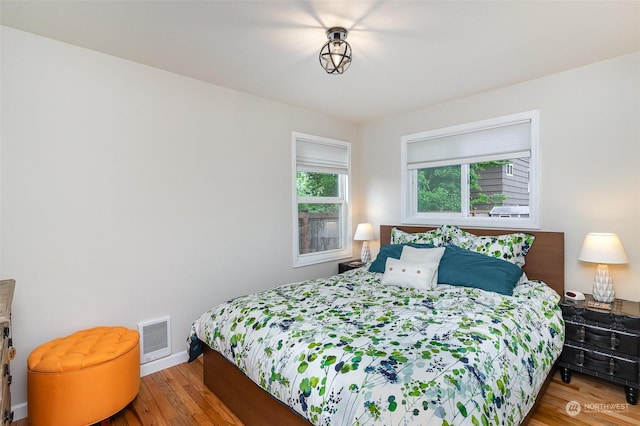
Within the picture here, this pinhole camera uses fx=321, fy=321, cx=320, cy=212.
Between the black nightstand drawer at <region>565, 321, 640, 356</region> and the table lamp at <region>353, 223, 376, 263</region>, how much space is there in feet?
6.78

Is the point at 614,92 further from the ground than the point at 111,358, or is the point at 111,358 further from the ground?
the point at 614,92

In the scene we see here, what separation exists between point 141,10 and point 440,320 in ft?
8.16

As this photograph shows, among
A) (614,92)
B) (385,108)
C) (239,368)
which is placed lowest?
(239,368)

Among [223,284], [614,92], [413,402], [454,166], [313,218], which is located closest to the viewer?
[413,402]

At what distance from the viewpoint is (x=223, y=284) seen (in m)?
3.03

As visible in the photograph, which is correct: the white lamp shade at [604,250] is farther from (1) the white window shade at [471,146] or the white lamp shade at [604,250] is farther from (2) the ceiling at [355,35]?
(2) the ceiling at [355,35]

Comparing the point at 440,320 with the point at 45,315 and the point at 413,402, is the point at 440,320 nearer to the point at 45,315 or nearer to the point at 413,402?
the point at 413,402

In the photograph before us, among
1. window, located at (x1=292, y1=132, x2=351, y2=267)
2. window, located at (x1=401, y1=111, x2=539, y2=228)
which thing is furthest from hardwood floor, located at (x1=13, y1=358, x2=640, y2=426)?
window, located at (x1=292, y1=132, x2=351, y2=267)

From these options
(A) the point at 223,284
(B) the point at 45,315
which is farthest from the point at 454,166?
(B) the point at 45,315

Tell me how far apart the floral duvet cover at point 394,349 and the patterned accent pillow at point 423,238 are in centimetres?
70

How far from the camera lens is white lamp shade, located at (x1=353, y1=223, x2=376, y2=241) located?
3.97m

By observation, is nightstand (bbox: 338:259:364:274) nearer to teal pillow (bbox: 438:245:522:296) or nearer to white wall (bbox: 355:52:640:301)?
teal pillow (bbox: 438:245:522:296)

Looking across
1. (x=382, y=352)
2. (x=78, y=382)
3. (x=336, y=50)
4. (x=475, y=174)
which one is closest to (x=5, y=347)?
(x=78, y=382)

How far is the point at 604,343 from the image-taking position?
2.23 metres
